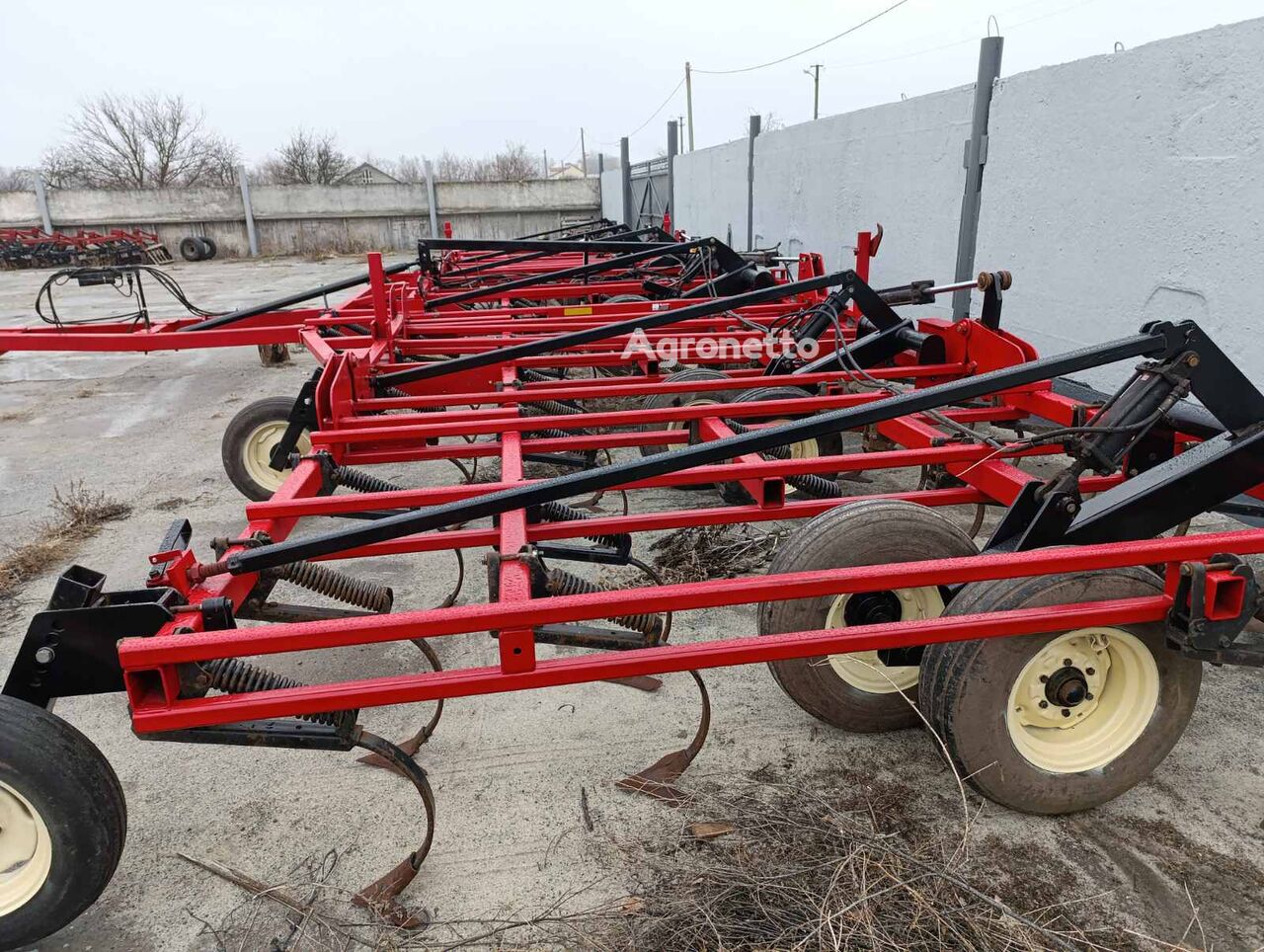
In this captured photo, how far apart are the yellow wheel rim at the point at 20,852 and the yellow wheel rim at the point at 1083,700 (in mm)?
2424

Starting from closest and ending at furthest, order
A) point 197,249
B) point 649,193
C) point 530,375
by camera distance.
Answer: point 530,375 < point 649,193 < point 197,249

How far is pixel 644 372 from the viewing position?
16.1 ft

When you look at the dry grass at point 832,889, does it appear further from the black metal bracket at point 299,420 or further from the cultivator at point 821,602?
the black metal bracket at point 299,420

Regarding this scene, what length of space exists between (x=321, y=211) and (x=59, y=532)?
960 inches

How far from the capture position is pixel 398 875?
7.06ft

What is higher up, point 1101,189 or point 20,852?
point 1101,189

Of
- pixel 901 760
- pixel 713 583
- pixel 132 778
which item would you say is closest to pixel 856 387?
pixel 901 760

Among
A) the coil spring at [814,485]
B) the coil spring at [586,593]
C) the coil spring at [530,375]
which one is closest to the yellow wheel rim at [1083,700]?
the coil spring at [586,593]

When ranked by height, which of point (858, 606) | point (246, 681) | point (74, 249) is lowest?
point (858, 606)

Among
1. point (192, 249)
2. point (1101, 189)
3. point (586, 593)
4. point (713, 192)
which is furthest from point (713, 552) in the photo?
point (192, 249)

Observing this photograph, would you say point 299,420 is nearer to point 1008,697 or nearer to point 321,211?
point 1008,697

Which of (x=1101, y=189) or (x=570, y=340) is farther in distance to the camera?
(x=1101, y=189)

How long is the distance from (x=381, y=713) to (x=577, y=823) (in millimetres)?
957

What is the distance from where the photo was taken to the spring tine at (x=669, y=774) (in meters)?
2.46
